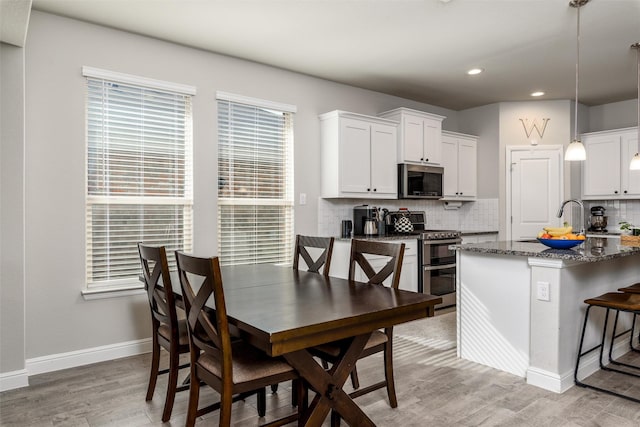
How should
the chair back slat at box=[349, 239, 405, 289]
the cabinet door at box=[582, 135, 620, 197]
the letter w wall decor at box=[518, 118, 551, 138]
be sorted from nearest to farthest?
1. the chair back slat at box=[349, 239, 405, 289]
2. the cabinet door at box=[582, 135, 620, 197]
3. the letter w wall decor at box=[518, 118, 551, 138]

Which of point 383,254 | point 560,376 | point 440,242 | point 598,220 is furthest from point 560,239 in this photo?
point 598,220

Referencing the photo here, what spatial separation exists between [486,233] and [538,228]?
29.7 inches

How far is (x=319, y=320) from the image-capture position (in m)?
1.64

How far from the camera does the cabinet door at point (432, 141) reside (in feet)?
17.1

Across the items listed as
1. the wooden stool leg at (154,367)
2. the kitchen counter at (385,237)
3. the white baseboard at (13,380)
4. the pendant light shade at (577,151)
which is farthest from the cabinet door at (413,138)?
the white baseboard at (13,380)

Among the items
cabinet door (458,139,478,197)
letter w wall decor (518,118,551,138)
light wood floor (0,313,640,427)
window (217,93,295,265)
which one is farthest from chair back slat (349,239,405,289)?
letter w wall decor (518,118,551,138)

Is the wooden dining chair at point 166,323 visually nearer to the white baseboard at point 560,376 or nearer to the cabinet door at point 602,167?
the white baseboard at point 560,376

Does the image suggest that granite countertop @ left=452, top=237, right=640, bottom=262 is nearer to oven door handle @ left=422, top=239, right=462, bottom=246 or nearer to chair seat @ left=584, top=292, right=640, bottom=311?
chair seat @ left=584, top=292, right=640, bottom=311

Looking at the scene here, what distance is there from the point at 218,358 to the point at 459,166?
189 inches

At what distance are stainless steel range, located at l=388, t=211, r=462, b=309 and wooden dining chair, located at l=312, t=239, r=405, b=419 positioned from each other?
2226mm

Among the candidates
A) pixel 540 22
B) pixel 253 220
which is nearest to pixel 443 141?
pixel 540 22

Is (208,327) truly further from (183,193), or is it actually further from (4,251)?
(183,193)

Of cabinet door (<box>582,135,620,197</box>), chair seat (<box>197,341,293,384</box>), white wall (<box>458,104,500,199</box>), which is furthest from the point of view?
white wall (<box>458,104,500,199</box>)

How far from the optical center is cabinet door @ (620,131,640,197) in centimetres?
534
